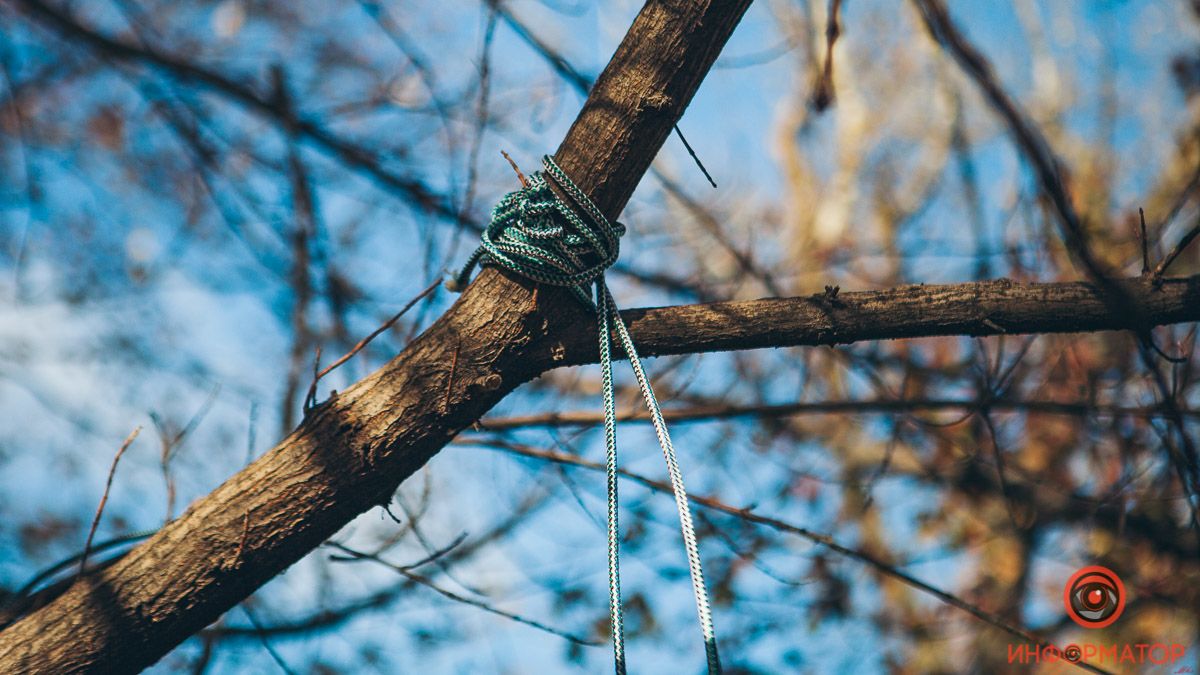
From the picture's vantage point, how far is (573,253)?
1229 millimetres

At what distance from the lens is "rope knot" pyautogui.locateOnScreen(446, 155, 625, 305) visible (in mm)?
1216

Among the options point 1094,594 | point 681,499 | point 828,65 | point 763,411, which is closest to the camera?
point 681,499

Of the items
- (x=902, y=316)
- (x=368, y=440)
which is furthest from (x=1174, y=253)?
(x=368, y=440)

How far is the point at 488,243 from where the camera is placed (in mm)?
1265

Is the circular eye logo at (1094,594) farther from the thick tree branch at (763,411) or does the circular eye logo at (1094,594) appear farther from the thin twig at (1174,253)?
the thin twig at (1174,253)

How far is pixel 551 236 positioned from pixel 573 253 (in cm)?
5

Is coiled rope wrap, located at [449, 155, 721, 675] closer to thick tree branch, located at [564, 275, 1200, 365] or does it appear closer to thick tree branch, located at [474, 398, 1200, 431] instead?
thick tree branch, located at [564, 275, 1200, 365]

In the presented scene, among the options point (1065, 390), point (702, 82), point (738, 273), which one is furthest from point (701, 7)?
point (1065, 390)

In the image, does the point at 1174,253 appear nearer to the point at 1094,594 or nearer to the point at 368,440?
the point at 368,440

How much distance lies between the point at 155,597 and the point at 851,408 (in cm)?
174

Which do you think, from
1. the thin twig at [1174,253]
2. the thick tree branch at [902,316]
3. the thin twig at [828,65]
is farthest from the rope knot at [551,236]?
the thin twig at [1174,253]

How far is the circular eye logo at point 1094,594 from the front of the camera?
9.27ft

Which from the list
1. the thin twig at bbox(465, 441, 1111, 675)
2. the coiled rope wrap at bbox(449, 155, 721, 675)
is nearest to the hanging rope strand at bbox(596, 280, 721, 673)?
the coiled rope wrap at bbox(449, 155, 721, 675)

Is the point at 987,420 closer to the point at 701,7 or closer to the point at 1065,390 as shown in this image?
the point at 701,7
